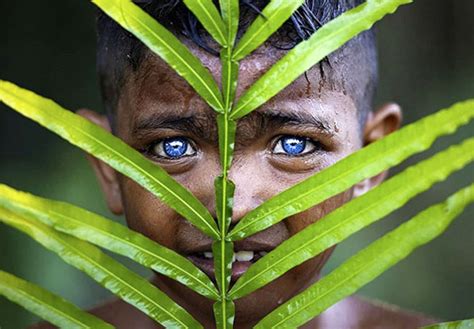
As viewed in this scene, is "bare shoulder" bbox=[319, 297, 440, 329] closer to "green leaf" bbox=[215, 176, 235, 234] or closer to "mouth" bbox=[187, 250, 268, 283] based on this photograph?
"mouth" bbox=[187, 250, 268, 283]

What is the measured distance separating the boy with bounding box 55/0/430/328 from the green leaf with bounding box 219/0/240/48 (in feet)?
0.86

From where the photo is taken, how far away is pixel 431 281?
10.0ft

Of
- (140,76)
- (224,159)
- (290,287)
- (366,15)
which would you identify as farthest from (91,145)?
(290,287)

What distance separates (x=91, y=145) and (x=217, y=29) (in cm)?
17

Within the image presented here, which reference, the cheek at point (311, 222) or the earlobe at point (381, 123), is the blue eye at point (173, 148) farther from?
the earlobe at point (381, 123)

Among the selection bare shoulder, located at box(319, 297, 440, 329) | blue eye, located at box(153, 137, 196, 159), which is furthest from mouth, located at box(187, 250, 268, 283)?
bare shoulder, located at box(319, 297, 440, 329)

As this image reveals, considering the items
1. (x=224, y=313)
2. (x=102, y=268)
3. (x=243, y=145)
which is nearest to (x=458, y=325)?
(x=224, y=313)

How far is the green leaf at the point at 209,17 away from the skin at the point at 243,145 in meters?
0.29

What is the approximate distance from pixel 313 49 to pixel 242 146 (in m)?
0.34

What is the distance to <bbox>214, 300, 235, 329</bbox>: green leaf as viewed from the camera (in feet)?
3.21

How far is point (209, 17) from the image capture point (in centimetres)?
95

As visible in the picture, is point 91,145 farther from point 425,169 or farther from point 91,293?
point 91,293

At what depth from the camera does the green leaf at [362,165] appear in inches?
34.9

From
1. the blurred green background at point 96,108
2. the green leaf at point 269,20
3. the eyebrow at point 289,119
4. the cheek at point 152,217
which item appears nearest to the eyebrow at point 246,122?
the eyebrow at point 289,119
